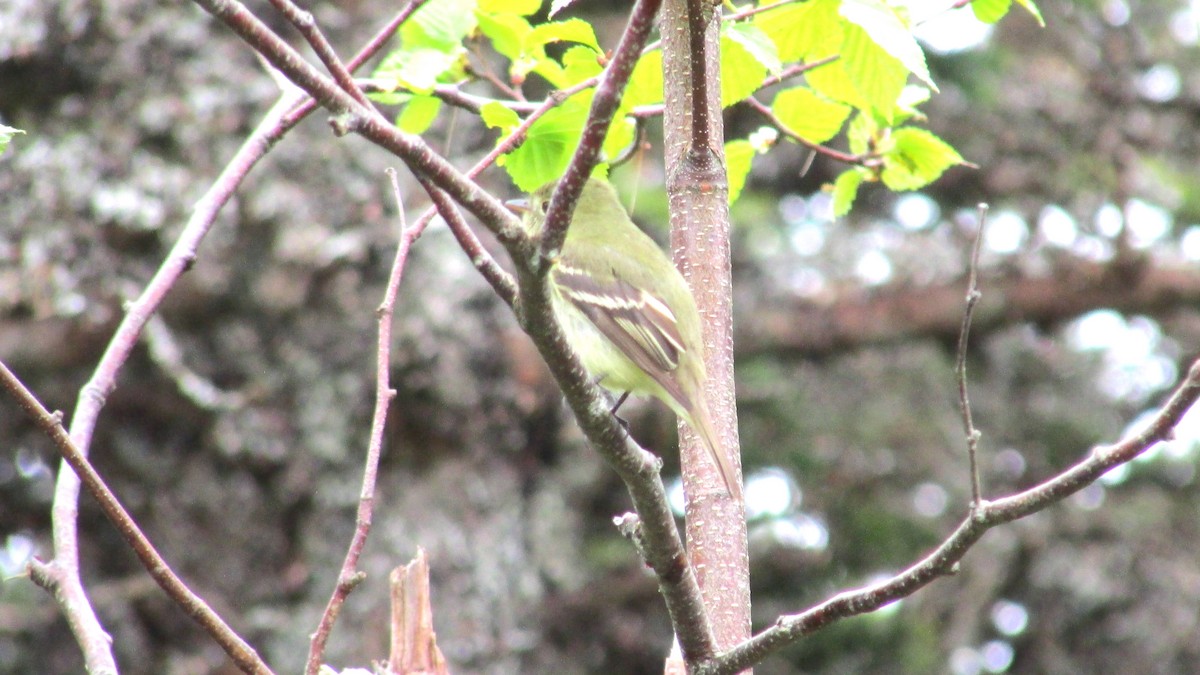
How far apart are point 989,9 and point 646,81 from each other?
2.67ft

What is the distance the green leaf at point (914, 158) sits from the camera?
Result: 10.5 ft

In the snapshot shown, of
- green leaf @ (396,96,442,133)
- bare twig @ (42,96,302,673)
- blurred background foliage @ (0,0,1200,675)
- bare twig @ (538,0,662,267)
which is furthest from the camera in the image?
blurred background foliage @ (0,0,1200,675)

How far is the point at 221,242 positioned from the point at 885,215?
4424 mm

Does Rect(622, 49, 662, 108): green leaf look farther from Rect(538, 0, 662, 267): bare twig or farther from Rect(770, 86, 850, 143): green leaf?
Rect(538, 0, 662, 267): bare twig

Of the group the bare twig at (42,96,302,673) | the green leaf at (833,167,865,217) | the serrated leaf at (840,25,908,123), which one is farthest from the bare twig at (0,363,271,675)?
the green leaf at (833,167,865,217)

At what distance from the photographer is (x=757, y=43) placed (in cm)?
263

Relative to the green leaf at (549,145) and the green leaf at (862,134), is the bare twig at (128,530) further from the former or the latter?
the green leaf at (862,134)

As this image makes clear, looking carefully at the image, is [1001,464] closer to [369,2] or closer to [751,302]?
[751,302]

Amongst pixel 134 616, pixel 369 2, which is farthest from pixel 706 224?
pixel 134 616

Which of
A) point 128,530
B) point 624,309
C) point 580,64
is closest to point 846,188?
point 580,64

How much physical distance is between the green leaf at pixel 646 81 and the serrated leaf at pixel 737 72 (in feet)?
0.63

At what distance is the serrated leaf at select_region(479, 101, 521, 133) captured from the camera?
2898mm

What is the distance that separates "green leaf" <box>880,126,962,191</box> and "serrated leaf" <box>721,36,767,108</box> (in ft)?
1.48

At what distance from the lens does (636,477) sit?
219 centimetres
